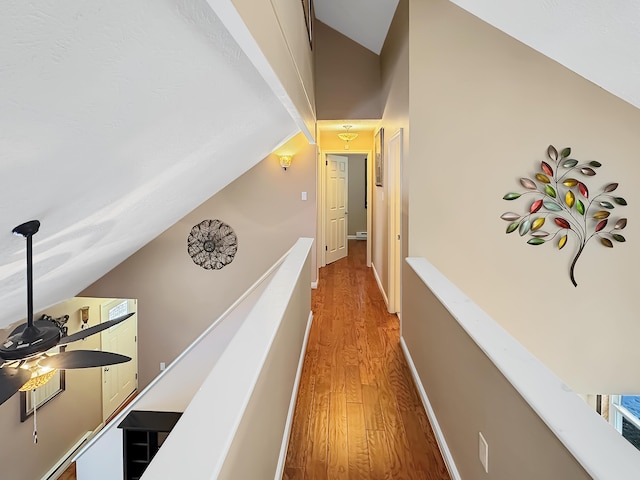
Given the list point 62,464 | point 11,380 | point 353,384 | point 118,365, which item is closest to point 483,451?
point 353,384

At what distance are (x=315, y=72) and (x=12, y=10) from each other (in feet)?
15.7

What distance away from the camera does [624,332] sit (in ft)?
10.6

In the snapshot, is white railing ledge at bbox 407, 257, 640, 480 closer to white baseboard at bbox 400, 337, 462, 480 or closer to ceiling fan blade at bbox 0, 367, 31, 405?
white baseboard at bbox 400, 337, 462, 480

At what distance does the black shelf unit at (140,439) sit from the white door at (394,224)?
2237 millimetres

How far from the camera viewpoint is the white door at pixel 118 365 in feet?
19.6

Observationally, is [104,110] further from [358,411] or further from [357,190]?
[357,190]

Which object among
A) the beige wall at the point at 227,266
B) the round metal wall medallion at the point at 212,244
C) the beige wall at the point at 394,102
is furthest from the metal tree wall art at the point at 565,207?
the round metal wall medallion at the point at 212,244

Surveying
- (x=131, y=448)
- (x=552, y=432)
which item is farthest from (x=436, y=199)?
(x=131, y=448)

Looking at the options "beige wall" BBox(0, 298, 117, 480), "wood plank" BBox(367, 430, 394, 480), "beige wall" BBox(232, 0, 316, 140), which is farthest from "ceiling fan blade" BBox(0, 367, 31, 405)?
"beige wall" BBox(0, 298, 117, 480)

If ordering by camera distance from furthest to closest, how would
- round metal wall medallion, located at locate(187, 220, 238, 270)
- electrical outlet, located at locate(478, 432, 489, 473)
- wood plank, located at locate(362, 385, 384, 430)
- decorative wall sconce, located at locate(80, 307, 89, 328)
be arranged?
decorative wall sconce, located at locate(80, 307, 89, 328), round metal wall medallion, located at locate(187, 220, 238, 270), wood plank, located at locate(362, 385, 384, 430), electrical outlet, located at locate(478, 432, 489, 473)

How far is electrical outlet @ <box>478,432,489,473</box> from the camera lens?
156 centimetres

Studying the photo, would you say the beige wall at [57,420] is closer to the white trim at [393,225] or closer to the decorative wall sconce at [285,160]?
the decorative wall sconce at [285,160]

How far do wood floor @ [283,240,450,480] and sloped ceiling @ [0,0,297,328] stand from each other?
5.37ft

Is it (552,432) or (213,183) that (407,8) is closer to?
(213,183)
